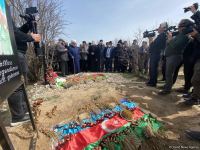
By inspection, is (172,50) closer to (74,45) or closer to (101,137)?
(101,137)

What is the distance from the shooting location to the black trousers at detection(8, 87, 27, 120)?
3957 mm

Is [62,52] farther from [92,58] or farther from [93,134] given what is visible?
[93,134]

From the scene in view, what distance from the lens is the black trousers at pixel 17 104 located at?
396 centimetres

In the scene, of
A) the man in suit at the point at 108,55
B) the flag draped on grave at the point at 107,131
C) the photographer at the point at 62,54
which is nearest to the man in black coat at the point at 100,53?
the man in suit at the point at 108,55

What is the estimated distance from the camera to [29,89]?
7707mm

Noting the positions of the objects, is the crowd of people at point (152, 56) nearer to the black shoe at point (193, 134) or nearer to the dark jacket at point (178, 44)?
the dark jacket at point (178, 44)

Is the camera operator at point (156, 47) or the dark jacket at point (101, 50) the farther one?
the dark jacket at point (101, 50)

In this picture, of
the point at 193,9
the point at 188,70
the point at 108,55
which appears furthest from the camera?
the point at 108,55

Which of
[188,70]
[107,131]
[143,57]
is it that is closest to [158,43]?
[188,70]

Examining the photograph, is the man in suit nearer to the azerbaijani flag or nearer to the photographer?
the photographer

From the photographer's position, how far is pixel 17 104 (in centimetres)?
401

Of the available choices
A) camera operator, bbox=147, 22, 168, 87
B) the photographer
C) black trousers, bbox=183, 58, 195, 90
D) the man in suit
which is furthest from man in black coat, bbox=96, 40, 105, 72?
black trousers, bbox=183, 58, 195, 90

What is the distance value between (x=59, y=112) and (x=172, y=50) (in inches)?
134

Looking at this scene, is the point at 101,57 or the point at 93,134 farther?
the point at 101,57
